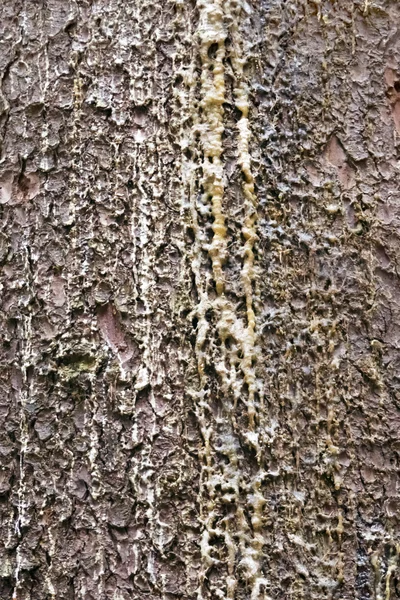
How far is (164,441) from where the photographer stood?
0.91 m

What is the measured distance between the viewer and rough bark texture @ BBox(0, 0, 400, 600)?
2.96 ft

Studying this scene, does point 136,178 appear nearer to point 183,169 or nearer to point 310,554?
point 183,169

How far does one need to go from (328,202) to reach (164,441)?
1.30 feet

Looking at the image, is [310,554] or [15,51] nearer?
[310,554]

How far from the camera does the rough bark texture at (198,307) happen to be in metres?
0.90

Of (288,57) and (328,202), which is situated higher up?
(288,57)

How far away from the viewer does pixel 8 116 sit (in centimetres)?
102

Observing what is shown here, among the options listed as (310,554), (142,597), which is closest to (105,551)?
(142,597)

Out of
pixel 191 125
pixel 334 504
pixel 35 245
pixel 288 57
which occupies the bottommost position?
pixel 334 504

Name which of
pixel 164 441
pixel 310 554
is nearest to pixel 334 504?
pixel 310 554

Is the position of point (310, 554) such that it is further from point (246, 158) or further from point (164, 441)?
point (246, 158)

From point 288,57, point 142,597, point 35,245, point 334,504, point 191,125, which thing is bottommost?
point 142,597

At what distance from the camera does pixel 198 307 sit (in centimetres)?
92

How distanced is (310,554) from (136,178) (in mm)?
544
